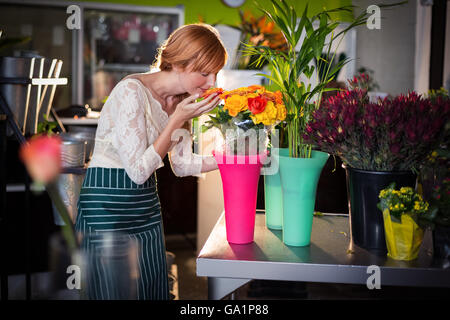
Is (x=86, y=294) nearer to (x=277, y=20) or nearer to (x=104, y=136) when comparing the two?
(x=104, y=136)

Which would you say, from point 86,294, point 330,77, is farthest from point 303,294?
point 330,77

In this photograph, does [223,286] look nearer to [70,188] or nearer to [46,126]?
[70,188]

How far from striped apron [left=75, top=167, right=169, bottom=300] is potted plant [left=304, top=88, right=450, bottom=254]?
65cm

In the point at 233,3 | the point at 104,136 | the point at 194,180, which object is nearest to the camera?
the point at 104,136

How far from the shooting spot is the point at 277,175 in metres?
1.14

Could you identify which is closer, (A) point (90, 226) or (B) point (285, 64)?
(B) point (285, 64)

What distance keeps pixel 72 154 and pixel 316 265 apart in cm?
126

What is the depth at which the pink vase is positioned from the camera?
3.31 ft

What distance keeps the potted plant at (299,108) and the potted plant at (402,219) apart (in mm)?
150

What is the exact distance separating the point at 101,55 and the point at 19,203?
2.63 meters

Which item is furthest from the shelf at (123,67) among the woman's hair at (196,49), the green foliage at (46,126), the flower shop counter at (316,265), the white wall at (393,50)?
the flower shop counter at (316,265)

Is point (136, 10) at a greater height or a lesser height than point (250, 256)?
greater

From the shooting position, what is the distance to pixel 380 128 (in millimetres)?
885
